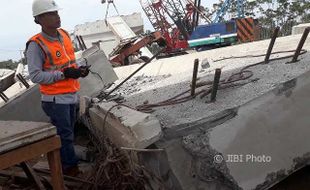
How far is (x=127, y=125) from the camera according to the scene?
303cm

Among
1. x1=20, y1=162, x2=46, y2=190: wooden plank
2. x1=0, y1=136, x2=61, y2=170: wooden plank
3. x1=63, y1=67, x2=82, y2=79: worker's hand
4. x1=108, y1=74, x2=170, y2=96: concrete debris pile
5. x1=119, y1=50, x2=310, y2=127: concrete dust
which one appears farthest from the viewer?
x1=108, y1=74, x2=170, y2=96: concrete debris pile

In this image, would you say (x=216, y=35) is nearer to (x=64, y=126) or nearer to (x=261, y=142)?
(x=64, y=126)

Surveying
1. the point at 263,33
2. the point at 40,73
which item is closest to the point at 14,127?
the point at 40,73

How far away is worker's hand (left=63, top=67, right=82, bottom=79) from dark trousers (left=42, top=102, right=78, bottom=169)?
360 millimetres

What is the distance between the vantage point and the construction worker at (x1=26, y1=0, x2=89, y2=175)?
3859mm

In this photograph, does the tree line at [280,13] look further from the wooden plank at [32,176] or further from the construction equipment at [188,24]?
the wooden plank at [32,176]

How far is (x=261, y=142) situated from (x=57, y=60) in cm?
209

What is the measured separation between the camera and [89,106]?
4.54m

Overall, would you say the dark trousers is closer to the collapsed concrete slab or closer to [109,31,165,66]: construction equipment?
the collapsed concrete slab

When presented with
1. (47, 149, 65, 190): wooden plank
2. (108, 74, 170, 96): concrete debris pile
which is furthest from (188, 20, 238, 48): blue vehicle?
(47, 149, 65, 190): wooden plank

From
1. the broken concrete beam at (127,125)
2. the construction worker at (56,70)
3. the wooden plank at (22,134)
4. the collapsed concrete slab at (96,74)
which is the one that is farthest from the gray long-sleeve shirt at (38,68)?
the collapsed concrete slab at (96,74)

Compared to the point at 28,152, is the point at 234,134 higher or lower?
lower

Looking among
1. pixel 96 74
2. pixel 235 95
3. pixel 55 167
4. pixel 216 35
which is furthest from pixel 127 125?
pixel 216 35

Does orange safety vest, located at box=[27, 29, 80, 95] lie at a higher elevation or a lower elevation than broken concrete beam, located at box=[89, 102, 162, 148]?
higher
